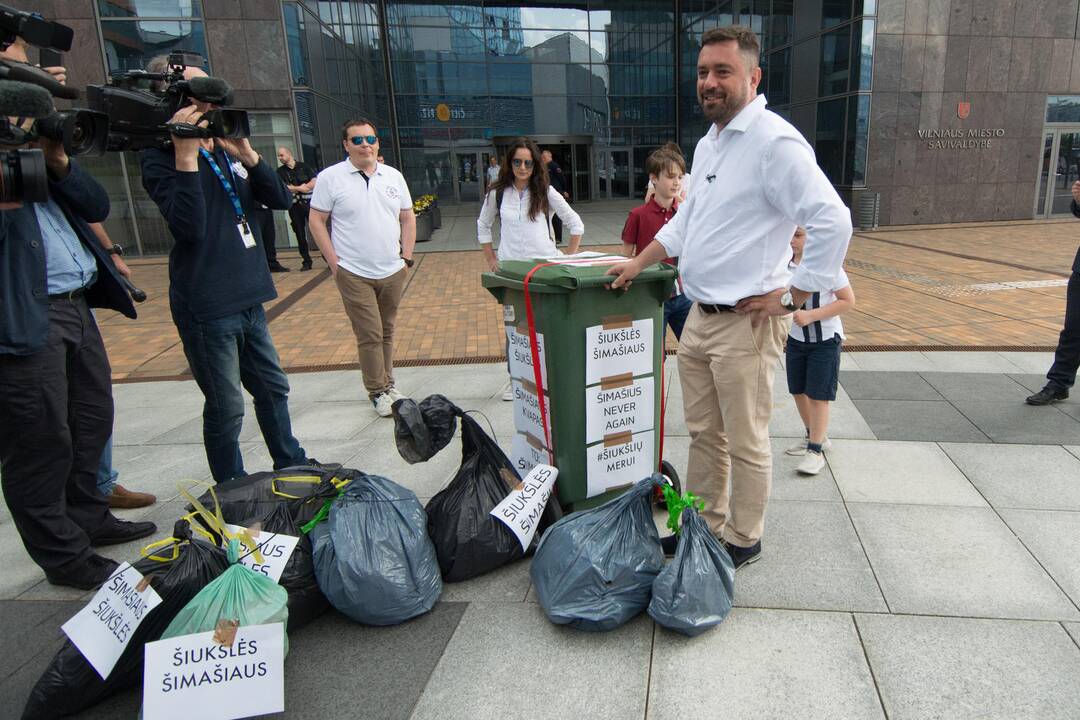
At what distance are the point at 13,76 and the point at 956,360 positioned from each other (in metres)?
6.01

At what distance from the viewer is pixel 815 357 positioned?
3.33 meters

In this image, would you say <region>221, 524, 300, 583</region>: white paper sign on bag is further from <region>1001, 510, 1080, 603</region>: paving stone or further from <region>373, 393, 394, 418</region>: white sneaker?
<region>1001, 510, 1080, 603</region>: paving stone

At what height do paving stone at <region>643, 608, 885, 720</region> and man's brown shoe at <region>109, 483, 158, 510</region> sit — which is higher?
man's brown shoe at <region>109, 483, 158, 510</region>

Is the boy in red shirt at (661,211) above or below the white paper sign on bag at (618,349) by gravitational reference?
above

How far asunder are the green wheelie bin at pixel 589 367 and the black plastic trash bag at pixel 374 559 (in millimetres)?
680

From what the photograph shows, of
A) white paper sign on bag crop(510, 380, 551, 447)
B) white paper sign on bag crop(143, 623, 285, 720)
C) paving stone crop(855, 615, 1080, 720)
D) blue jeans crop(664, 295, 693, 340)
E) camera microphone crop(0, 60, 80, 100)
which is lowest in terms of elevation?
paving stone crop(855, 615, 1080, 720)

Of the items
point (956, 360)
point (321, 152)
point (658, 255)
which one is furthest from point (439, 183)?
point (658, 255)

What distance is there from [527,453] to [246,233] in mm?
1618

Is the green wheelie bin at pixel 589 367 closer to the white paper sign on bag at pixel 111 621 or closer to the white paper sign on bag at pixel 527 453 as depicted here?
the white paper sign on bag at pixel 527 453

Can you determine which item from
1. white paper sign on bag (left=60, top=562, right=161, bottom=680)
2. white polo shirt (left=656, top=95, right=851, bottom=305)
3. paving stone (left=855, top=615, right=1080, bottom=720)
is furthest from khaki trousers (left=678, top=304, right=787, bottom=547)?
white paper sign on bag (left=60, top=562, right=161, bottom=680)

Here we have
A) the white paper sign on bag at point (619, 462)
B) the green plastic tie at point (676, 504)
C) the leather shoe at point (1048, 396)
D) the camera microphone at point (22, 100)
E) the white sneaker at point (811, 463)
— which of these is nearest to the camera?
the camera microphone at point (22, 100)

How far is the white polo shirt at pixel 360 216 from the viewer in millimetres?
4316

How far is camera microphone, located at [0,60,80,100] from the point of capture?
2.07 m

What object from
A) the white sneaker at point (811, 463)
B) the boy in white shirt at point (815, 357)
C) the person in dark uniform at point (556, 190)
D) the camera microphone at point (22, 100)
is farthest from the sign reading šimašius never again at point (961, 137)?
the camera microphone at point (22, 100)
